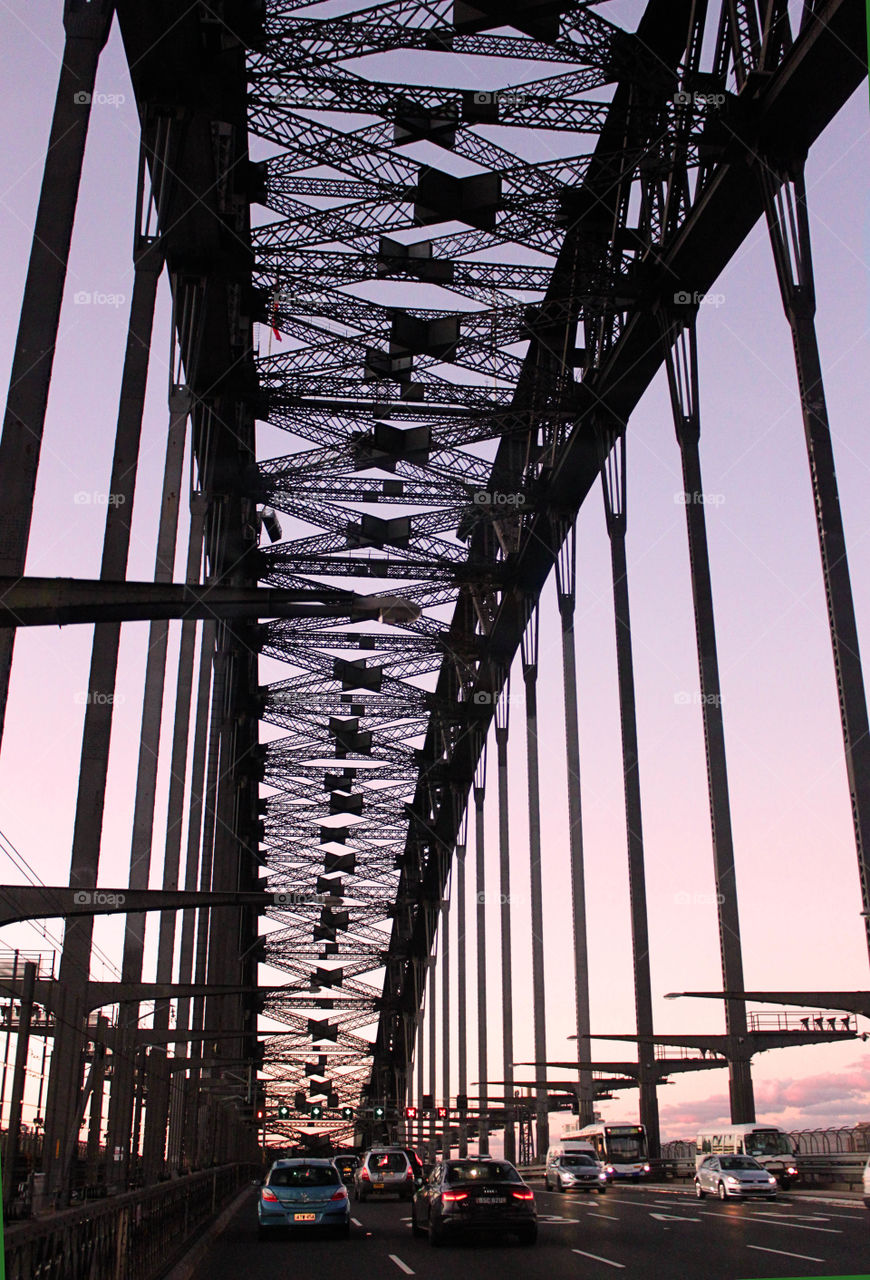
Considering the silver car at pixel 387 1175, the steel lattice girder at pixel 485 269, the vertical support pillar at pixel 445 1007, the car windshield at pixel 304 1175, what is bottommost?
the silver car at pixel 387 1175

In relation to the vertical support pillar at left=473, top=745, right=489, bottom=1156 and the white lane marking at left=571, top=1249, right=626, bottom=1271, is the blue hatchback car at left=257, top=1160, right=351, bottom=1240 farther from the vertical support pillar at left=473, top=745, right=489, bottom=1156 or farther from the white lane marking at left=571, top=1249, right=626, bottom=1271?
the vertical support pillar at left=473, top=745, right=489, bottom=1156

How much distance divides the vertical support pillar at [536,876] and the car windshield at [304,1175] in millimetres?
27222

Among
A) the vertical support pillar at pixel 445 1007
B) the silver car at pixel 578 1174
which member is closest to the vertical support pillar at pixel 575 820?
the silver car at pixel 578 1174

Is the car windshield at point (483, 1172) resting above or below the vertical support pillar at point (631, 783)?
below

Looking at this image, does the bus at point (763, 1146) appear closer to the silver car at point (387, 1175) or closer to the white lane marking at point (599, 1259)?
the silver car at point (387, 1175)

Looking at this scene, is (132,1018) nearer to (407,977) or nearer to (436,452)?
(436,452)

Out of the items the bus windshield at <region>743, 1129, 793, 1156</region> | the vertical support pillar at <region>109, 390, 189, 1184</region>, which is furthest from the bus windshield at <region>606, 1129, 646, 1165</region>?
the vertical support pillar at <region>109, 390, 189, 1184</region>

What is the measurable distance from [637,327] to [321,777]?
40.0 meters

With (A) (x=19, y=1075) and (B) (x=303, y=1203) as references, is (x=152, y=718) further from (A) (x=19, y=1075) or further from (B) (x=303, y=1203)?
(A) (x=19, y=1075)

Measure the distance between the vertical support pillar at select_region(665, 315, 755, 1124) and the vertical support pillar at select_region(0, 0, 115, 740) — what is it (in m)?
18.3

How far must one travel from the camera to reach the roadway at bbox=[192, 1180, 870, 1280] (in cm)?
1315

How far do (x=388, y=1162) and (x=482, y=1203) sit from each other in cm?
2231

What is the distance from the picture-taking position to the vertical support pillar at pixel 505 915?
55.3m

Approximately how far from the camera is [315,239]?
100ft
